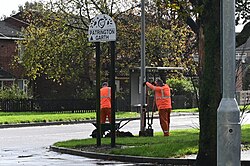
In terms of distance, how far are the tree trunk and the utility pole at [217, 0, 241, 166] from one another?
392cm

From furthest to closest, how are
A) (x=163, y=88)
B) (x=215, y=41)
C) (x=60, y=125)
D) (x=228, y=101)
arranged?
(x=60, y=125) → (x=163, y=88) → (x=215, y=41) → (x=228, y=101)

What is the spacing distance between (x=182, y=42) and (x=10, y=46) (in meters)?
15.8

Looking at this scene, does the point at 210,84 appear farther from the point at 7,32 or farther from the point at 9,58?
the point at 7,32

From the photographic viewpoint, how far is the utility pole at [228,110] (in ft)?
24.7

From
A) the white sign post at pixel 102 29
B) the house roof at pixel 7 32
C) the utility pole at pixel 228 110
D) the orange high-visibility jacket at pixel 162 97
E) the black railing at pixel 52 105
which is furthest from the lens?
the house roof at pixel 7 32

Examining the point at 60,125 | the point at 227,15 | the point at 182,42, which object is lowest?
the point at 60,125

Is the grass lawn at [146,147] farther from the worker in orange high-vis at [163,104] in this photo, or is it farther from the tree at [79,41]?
the tree at [79,41]

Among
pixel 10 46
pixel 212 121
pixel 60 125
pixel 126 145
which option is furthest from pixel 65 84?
pixel 212 121

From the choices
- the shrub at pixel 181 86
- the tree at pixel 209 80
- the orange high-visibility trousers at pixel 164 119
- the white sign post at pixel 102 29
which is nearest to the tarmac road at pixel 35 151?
the tree at pixel 209 80

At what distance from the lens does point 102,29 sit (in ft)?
52.8

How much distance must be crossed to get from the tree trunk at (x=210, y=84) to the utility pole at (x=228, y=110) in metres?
3.92

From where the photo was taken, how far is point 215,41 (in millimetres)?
11641

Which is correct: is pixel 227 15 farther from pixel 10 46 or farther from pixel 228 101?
pixel 10 46

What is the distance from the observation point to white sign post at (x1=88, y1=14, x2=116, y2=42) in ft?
52.3
